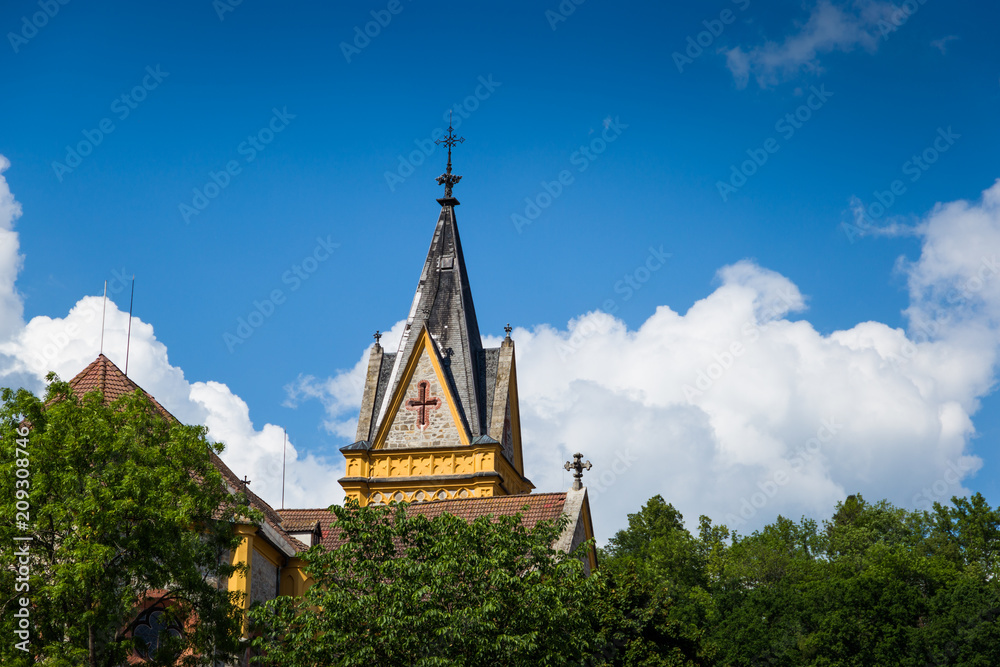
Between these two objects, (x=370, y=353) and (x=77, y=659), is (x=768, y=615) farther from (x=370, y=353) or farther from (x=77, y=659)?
(x=77, y=659)

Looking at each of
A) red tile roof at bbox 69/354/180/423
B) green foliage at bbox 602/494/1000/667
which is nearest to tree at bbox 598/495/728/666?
green foliage at bbox 602/494/1000/667

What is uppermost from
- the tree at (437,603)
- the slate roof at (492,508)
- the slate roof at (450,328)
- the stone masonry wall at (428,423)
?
the slate roof at (450,328)

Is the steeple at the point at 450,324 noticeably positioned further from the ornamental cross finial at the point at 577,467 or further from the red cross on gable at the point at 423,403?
the ornamental cross finial at the point at 577,467

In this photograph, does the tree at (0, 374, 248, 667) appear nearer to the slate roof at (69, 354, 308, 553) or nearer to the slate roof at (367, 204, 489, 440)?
the slate roof at (69, 354, 308, 553)

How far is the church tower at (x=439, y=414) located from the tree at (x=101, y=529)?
56.0ft

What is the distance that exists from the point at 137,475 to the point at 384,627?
15.0 feet

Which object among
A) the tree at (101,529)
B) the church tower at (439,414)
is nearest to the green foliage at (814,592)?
the church tower at (439,414)

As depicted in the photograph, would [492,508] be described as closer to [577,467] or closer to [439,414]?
[577,467]

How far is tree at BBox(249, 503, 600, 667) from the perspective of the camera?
18672 millimetres

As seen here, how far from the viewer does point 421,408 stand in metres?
37.2

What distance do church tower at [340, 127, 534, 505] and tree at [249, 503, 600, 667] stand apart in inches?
579

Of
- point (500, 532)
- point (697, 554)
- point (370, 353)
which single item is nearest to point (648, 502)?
point (697, 554)

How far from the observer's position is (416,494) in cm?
3597

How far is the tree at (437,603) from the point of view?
1867 cm
